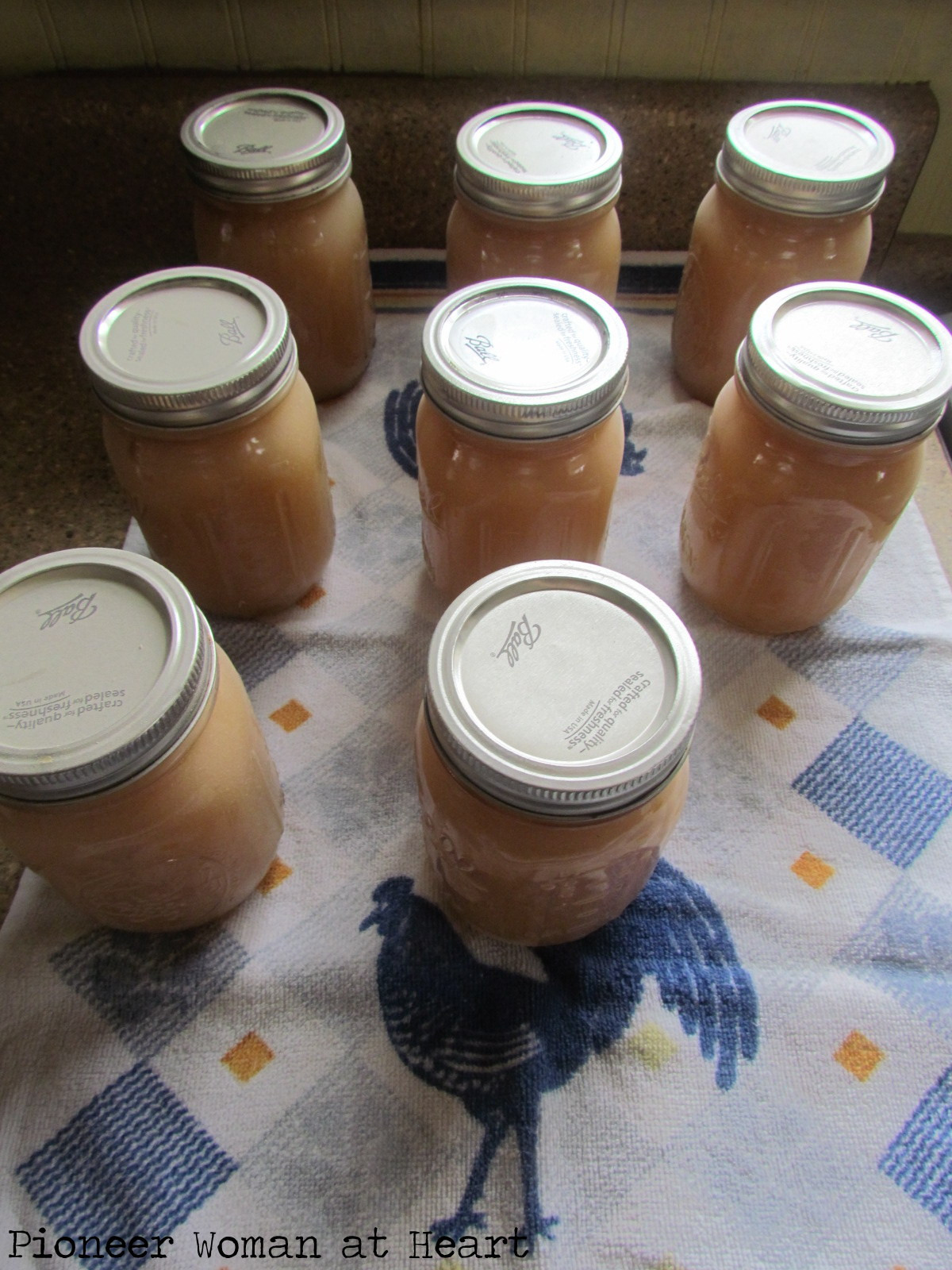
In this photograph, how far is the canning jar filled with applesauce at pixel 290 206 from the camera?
2.35 ft

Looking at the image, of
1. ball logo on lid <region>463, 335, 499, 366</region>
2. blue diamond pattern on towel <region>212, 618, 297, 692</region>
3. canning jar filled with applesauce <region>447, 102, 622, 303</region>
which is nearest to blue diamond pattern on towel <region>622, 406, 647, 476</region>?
canning jar filled with applesauce <region>447, 102, 622, 303</region>

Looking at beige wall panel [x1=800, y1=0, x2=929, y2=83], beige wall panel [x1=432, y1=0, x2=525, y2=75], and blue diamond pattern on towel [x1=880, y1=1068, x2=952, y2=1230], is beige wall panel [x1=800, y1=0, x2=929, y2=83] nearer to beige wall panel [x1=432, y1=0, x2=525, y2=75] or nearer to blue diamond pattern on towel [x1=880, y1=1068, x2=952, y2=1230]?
beige wall panel [x1=432, y1=0, x2=525, y2=75]

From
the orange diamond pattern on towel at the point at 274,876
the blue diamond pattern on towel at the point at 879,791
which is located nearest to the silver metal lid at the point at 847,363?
the blue diamond pattern on towel at the point at 879,791

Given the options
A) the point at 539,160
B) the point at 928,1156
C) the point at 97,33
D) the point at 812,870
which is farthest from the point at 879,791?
the point at 97,33

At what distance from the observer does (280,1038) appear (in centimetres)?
52

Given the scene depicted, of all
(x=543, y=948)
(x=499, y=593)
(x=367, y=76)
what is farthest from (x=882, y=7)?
(x=543, y=948)

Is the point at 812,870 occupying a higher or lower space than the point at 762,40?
lower

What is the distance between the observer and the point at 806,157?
76 cm

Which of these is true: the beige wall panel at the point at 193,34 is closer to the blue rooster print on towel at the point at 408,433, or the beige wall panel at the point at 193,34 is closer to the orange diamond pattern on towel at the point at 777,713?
the blue rooster print on towel at the point at 408,433

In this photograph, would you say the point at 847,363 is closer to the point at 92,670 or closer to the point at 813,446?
the point at 813,446

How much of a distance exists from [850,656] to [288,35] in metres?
0.72

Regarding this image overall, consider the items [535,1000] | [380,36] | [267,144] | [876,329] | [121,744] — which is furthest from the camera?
[380,36]

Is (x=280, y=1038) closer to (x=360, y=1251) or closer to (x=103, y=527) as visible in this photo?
(x=360, y=1251)

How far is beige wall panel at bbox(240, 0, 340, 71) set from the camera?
826mm
